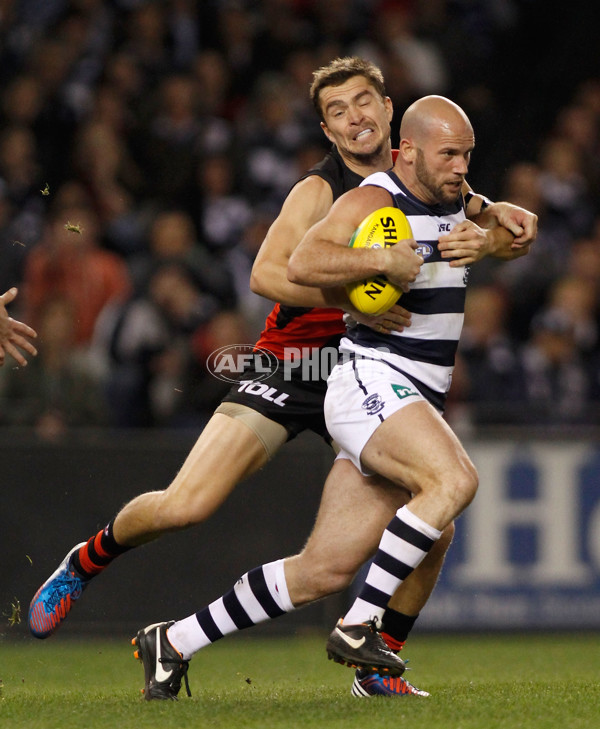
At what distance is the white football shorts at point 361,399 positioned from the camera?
4844 mm

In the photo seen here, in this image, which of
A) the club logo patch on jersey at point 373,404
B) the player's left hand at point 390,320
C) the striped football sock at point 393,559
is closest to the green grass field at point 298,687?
the striped football sock at point 393,559

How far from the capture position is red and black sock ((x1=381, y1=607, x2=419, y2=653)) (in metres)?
5.30

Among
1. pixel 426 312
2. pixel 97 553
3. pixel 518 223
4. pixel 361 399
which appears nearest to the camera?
pixel 361 399

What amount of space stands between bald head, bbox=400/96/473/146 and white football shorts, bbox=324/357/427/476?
0.90m

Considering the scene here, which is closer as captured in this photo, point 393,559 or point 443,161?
point 393,559

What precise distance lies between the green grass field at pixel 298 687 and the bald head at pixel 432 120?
2168 mm

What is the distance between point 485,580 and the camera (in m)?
8.47

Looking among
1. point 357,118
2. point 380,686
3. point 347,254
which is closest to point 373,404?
point 347,254

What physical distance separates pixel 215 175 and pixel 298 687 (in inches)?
215

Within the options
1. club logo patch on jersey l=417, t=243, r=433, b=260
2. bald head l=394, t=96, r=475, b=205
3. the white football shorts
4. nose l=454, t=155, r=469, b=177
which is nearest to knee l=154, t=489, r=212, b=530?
the white football shorts

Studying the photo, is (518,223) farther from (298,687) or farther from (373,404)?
(298,687)

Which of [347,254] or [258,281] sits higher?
[347,254]

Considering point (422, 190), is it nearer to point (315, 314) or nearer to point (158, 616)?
point (315, 314)

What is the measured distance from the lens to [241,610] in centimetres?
522
